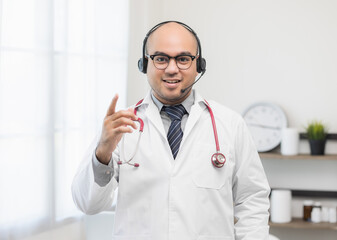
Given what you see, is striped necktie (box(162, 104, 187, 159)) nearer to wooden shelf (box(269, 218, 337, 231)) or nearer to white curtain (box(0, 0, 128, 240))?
white curtain (box(0, 0, 128, 240))

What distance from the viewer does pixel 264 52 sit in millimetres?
3174

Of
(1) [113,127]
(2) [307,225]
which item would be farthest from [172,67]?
(2) [307,225]

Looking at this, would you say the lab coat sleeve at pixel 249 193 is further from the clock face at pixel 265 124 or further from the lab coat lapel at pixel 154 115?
the clock face at pixel 265 124

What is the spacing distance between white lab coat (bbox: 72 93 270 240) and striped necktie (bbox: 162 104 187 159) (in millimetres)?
22

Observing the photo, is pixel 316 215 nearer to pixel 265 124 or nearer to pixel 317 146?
pixel 317 146

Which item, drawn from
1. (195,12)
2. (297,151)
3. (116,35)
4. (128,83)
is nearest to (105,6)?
(116,35)

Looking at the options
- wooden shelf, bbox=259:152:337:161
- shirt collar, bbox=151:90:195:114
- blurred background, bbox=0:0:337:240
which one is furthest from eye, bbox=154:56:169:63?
wooden shelf, bbox=259:152:337:161

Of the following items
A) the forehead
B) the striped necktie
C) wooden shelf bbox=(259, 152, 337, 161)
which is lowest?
wooden shelf bbox=(259, 152, 337, 161)

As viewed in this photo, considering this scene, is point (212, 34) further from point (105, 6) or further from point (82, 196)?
point (82, 196)

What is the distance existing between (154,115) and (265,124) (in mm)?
1857

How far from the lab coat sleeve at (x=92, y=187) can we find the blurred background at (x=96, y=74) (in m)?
0.81

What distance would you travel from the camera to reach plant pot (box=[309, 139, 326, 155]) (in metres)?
3.00

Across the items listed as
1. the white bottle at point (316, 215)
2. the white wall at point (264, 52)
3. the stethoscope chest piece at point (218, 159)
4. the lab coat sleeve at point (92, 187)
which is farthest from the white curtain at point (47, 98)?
the white bottle at point (316, 215)

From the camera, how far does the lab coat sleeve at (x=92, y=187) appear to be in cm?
128
